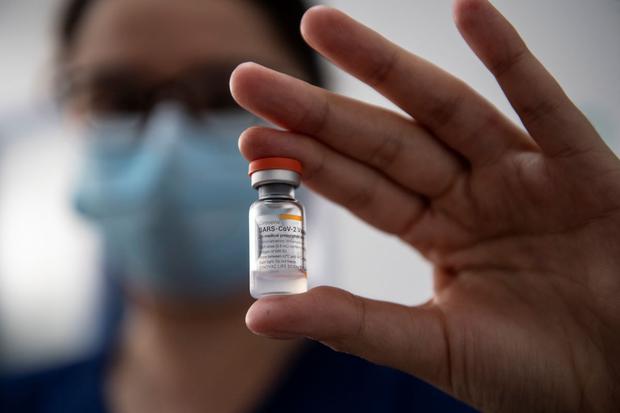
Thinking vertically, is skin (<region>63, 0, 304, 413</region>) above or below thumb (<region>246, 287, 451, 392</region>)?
above

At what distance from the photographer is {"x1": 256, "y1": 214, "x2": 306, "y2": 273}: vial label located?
875mm

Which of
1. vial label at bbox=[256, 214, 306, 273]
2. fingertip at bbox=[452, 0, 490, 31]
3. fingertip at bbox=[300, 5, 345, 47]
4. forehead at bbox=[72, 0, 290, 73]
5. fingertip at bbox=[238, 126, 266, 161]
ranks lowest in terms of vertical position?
vial label at bbox=[256, 214, 306, 273]

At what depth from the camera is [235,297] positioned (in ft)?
6.08

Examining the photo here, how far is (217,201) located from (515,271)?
3.19ft

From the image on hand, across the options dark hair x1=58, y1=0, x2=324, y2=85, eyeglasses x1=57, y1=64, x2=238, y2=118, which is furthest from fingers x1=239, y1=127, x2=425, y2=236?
dark hair x1=58, y1=0, x2=324, y2=85

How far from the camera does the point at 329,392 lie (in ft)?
5.68

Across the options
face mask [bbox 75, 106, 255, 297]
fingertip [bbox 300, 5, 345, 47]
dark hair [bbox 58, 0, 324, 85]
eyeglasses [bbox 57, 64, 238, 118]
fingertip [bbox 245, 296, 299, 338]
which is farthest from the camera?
dark hair [bbox 58, 0, 324, 85]

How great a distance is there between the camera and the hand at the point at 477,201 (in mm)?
822

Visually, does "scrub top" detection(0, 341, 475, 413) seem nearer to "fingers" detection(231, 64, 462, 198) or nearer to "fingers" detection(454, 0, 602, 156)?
"fingers" detection(231, 64, 462, 198)

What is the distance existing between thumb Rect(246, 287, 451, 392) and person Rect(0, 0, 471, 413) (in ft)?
2.75

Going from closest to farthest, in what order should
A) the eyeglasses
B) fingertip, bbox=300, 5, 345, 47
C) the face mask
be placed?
1. fingertip, bbox=300, 5, 345, 47
2. the face mask
3. the eyeglasses

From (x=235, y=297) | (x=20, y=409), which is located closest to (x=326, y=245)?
(x=235, y=297)

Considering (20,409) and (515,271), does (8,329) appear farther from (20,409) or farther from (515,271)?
(515,271)

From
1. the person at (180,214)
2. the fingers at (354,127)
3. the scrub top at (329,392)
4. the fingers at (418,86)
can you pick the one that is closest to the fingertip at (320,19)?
the fingers at (418,86)
